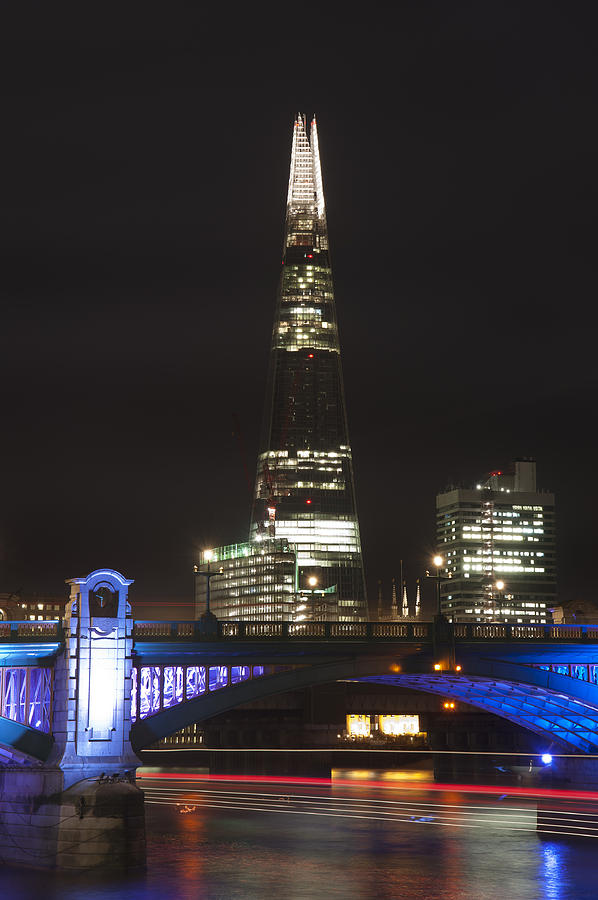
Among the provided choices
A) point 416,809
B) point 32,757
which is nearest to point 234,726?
point 416,809

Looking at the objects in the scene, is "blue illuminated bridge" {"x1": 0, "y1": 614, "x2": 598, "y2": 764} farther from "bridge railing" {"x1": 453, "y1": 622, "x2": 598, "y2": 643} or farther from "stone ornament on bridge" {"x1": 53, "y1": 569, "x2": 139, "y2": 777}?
"stone ornament on bridge" {"x1": 53, "y1": 569, "x2": 139, "y2": 777}

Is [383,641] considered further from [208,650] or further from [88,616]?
[88,616]

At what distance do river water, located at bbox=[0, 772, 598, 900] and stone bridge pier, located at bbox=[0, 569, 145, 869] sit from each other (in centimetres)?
251

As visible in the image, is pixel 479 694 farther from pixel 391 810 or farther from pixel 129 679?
pixel 129 679

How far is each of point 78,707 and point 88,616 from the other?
5693 millimetres

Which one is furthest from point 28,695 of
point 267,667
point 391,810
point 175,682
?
point 391,810

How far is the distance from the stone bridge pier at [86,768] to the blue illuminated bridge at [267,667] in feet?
1.91

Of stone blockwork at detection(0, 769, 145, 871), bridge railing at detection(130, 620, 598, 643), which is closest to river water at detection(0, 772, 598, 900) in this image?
stone blockwork at detection(0, 769, 145, 871)

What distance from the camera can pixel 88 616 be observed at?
77.3 m

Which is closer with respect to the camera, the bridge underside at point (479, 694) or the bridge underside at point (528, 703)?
the bridge underside at point (479, 694)

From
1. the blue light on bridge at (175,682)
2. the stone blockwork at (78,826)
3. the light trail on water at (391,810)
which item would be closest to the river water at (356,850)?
the light trail on water at (391,810)

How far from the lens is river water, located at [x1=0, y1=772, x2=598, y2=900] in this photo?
63219 mm

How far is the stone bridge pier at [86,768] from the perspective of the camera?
70250mm

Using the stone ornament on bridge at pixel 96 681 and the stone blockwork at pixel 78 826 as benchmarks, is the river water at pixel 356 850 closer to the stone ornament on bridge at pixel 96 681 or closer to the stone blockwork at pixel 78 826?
the stone blockwork at pixel 78 826
